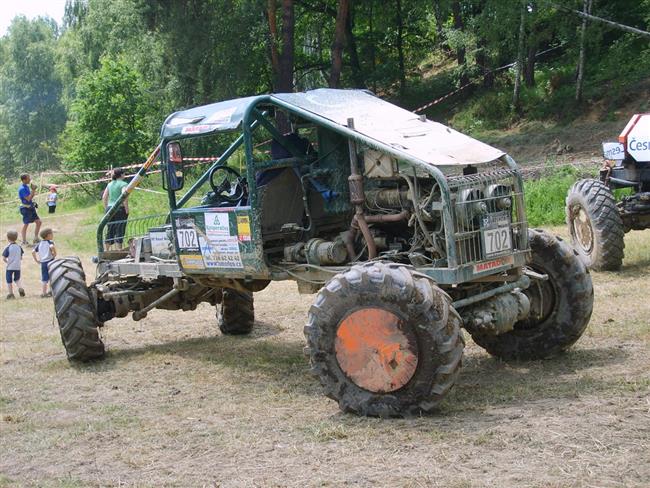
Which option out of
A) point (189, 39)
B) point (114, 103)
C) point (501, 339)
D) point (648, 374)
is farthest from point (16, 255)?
point (114, 103)

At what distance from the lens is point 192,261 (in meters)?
8.11

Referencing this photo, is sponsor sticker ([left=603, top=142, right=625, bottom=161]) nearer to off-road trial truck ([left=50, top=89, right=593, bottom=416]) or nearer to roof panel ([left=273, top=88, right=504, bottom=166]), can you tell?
off-road trial truck ([left=50, top=89, right=593, bottom=416])

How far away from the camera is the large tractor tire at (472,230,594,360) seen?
7402 mm

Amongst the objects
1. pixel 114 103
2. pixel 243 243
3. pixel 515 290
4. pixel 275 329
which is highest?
pixel 114 103

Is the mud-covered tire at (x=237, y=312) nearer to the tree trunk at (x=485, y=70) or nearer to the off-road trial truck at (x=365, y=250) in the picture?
the off-road trial truck at (x=365, y=250)

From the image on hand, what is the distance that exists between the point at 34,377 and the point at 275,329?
2.85m

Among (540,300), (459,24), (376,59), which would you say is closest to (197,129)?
(540,300)

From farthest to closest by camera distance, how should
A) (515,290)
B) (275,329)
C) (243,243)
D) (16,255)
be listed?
(16,255) < (275,329) < (243,243) < (515,290)

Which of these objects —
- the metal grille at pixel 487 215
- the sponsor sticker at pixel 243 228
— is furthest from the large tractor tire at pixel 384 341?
the sponsor sticker at pixel 243 228

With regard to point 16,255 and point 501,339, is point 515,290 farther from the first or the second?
point 16,255

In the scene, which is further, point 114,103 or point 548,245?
point 114,103

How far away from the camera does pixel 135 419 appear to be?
664 centimetres

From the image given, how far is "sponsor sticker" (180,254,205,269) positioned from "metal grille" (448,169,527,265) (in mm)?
2609

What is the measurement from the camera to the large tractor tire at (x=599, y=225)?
1145 centimetres
